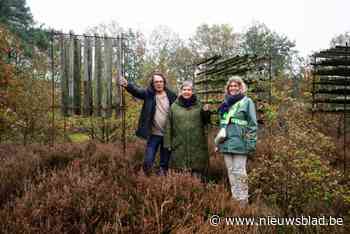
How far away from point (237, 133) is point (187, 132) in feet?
2.49

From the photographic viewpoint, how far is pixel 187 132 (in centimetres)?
432

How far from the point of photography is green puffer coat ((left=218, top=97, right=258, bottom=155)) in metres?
3.82

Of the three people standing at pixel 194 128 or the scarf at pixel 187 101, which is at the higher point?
the scarf at pixel 187 101

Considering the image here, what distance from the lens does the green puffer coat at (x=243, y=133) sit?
3816mm

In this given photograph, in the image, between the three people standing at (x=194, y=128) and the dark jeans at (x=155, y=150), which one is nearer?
the three people standing at (x=194, y=128)

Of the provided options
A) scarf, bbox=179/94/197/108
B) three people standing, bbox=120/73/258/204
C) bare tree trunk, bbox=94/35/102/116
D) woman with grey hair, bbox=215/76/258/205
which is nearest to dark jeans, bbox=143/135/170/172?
three people standing, bbox=120/73/258/204

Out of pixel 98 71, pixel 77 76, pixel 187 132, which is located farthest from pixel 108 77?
pixel 187 132

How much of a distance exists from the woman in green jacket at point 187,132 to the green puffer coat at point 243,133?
53 centimetres

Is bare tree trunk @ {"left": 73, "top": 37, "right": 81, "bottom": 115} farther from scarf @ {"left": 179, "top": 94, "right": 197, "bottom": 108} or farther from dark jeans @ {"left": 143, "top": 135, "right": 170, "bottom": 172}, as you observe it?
scarf @ {"left": 179, "top": 94, "right": 197, "bottom": 108}

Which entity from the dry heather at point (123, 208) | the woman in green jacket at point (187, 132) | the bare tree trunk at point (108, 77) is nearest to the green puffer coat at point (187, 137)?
the woman in green jacket at point (187, 132)

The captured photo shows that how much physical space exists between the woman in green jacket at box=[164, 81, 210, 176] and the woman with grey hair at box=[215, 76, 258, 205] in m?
0.42

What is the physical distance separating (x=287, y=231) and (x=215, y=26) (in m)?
31.0

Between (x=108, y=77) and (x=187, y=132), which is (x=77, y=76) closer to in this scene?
(x=108, y=77)

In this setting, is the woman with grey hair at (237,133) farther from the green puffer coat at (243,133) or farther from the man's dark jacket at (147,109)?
the man's dark jacket at (147,109)
